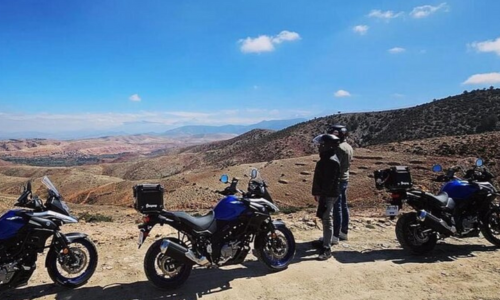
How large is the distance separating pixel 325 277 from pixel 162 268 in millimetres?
2465

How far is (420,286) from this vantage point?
5523mm

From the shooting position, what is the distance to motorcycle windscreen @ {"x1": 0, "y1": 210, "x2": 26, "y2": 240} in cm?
504

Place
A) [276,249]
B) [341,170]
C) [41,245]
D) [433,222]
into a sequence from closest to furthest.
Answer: [41,245] → [276,249] → [433,222] → [341,170]

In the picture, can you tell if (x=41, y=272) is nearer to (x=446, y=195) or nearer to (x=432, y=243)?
(x=432, y=243)

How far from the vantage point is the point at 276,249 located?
20.4 ft

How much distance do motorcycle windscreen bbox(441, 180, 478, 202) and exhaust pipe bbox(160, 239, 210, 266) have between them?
494 cm

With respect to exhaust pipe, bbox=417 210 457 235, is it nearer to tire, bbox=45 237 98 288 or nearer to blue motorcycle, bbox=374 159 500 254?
blue motorcycle, bbox=374 159 500 254

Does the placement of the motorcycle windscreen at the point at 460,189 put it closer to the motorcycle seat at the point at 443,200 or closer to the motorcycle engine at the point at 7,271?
the motorcycle seat at the point at 443,200

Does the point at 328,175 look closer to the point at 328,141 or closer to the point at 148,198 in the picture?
the point at 328,141

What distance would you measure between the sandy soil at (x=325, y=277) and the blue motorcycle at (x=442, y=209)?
33 cm

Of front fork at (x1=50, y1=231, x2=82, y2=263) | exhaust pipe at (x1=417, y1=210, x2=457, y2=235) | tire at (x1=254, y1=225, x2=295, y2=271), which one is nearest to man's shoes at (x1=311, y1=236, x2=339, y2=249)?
tire at (x1=254, y1=225, x2=295, y2=271)

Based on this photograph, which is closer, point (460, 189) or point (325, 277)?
point (325, 277)

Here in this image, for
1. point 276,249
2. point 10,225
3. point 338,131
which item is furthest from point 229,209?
point 10,225

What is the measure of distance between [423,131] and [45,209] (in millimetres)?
52848
